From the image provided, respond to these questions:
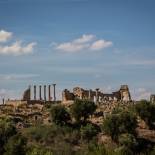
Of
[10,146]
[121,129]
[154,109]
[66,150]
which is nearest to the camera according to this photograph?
[10,146]

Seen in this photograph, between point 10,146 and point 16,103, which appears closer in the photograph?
point 10,146

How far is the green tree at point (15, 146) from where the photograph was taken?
203ft

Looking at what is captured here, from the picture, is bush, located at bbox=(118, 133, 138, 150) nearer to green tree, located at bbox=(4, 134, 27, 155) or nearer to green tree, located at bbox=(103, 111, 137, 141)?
green tree, located at bbox=(103, 111, 137, 141)

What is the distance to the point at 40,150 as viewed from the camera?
63.4 metres

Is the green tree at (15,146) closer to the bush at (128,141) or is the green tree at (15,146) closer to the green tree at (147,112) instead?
the bush at (128,141)

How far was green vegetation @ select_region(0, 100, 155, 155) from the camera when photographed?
2589 inches

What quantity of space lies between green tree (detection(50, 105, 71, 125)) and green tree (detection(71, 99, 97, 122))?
1.26m

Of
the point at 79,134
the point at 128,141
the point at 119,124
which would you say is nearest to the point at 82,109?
the point at 79,134

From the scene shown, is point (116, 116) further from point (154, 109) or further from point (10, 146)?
point (10, 146)

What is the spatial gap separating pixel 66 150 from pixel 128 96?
3819 centimetres

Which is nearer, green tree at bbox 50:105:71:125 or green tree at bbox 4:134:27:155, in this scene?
green tree at bbox 4:134:27:155

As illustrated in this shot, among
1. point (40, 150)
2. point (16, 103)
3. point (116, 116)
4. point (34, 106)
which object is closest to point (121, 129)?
point (116, 116)

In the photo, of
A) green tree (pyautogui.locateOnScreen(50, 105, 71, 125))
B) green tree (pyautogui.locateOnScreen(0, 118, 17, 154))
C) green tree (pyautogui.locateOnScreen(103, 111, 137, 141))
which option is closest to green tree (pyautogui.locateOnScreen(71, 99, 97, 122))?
green tree (pyautogui.locateOnScreen(50, 105, 71, 125))

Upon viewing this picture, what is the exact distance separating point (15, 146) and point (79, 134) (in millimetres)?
15322
